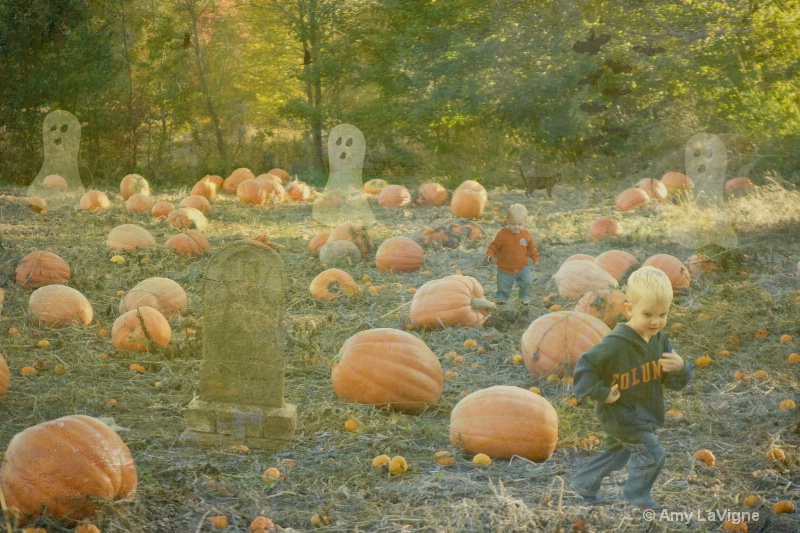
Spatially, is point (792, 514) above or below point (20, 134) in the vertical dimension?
below

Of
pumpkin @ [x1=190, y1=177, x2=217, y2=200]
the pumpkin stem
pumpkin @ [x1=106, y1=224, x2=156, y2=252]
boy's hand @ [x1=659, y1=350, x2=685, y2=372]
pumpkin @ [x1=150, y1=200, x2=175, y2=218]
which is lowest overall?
the pumpkin stem

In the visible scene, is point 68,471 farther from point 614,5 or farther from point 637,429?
point 614,5

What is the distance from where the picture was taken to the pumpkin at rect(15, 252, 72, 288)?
26.4ft

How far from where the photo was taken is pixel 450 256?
982 cm

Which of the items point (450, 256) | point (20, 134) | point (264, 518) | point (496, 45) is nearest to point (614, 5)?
point (496, 45)

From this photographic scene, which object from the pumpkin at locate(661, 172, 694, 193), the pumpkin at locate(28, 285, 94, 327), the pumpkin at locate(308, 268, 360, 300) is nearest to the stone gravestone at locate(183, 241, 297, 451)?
the pumpkin at locate(28, 285, 94, 327)

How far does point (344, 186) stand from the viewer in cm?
1453

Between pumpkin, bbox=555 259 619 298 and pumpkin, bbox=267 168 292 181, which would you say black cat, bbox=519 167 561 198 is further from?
pumpkin, bbox=555 259 619 298

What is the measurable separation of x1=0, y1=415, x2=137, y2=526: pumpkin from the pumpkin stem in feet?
12.0

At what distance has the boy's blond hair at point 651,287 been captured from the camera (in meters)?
3.16

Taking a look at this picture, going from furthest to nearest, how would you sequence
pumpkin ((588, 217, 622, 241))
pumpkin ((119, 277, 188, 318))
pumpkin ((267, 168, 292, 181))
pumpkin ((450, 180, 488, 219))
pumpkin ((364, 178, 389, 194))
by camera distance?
pumpkin ((267, 168, 292, 181)) < pumpkin ((364, 178, 389, 194)) < pumpkin ((450, 180, 488, 219)) < pumpkin ((588, 217, 622, 241)) < pumpkin ((119, 277, 188, 318))

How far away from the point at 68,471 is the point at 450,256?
263 inches

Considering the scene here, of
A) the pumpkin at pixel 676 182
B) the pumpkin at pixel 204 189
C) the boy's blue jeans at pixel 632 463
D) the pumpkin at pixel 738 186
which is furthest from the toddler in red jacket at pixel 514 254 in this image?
the pumpkin at pixel 204 189

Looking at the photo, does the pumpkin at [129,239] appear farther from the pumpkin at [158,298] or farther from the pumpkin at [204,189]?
the pumpkin at [204,189]
